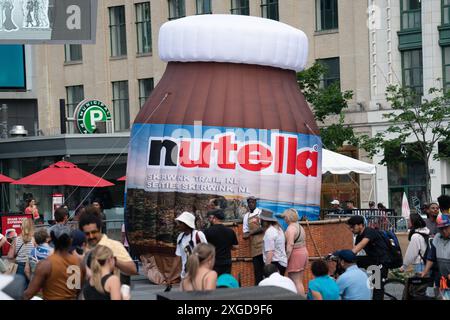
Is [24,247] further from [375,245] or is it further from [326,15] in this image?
[326,15]

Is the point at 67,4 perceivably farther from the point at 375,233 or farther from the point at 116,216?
the point at 116,216

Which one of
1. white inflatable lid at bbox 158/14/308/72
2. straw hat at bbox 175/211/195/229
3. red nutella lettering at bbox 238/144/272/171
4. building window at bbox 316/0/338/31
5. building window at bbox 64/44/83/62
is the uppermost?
building window at bbox 316/0/338/31

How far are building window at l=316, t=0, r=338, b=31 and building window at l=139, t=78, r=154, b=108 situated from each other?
981cm

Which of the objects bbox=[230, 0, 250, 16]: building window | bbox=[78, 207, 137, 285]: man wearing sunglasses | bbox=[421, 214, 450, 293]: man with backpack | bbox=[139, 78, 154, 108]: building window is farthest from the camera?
bbox=[139, 78, 154, 108]: building window

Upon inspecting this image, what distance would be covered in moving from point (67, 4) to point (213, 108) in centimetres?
347

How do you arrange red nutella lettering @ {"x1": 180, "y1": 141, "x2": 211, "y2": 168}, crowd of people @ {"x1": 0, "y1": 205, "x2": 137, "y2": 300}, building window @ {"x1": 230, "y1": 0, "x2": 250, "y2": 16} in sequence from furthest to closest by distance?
1. building window @ {"x1": 230, "y1": 0, "x2": 250, "y2": 16}
2. red nutella lettering @ {"x1": 180, "y1": 141, "x2": 211, "y2": 168}
3. crowd of people @ {"x1": 0, "y1": 205, "x2": 137, "y2": 300}

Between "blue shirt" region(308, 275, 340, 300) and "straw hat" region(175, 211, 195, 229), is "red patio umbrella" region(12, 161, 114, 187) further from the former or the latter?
"blue shirt" region(308, 275, 340, 300)

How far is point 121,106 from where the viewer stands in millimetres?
55562

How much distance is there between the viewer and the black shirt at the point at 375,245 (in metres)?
16.1

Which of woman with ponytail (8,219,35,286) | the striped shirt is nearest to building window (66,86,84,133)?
woman with ponytail (8,219,35,286)

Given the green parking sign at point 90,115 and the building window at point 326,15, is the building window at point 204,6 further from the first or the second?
the green parking sign at point 90,115

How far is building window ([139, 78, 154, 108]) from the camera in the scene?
5478 cm

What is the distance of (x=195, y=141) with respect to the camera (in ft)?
69.2
